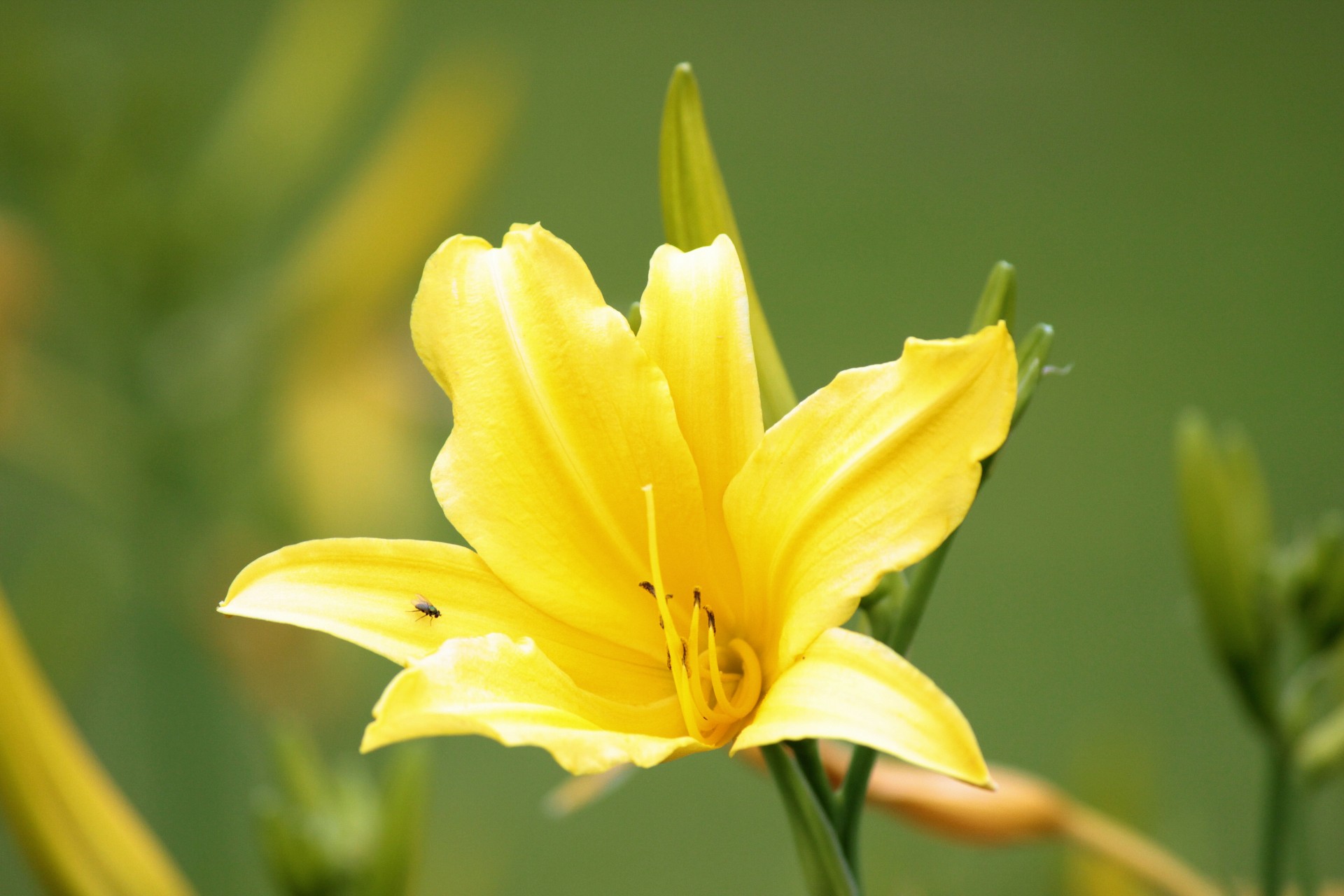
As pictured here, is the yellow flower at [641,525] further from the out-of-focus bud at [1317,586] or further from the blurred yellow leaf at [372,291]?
the blurred yellow leaf at [372,291]

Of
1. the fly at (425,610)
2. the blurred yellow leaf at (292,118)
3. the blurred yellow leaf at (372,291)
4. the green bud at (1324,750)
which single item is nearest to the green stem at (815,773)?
the fly at (425,610)

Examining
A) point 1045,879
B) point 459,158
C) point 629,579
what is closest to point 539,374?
point 629,579

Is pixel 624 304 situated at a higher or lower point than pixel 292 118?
lower

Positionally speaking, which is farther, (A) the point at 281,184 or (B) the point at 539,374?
(A) the point at 281,184

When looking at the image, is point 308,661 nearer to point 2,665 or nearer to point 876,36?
point 2,665

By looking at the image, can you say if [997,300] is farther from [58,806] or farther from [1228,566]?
[58,806]

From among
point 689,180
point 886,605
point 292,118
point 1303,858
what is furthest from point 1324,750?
point 292,118

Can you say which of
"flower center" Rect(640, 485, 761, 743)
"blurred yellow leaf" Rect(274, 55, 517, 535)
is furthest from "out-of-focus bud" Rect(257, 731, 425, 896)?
"blurred yellow leaf" Rect(274, 55, 517, 535)
